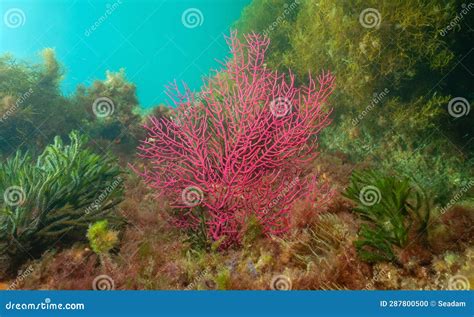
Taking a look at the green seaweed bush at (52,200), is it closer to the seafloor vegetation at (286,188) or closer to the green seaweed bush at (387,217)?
the seafloor vegetation at (286,188)

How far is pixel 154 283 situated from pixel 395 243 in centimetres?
309

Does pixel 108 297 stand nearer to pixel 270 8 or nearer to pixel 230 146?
pixel 230 146

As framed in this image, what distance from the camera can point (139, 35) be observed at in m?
76.0

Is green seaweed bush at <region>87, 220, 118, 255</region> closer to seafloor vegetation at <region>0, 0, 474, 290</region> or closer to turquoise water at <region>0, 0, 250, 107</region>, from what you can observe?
seafloor vegetation at <region>0, 0, 474, 290</region>

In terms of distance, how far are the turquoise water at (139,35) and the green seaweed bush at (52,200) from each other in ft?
121

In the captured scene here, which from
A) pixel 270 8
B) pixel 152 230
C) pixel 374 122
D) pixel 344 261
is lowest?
pixel 152 230

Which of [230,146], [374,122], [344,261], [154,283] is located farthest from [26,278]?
[374,122]

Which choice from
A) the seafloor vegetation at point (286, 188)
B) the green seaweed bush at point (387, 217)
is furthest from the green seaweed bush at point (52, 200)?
the green seaweed bush at point (387, 217)

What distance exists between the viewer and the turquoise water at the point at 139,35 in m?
45.6

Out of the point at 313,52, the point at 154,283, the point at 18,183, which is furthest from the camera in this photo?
the point at 313,52

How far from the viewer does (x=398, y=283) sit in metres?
3.74

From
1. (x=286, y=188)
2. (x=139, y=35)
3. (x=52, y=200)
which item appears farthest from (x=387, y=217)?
(x=139, y=35)

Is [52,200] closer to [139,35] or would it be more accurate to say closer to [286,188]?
[286,188]

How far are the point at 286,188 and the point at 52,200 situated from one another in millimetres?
3491
